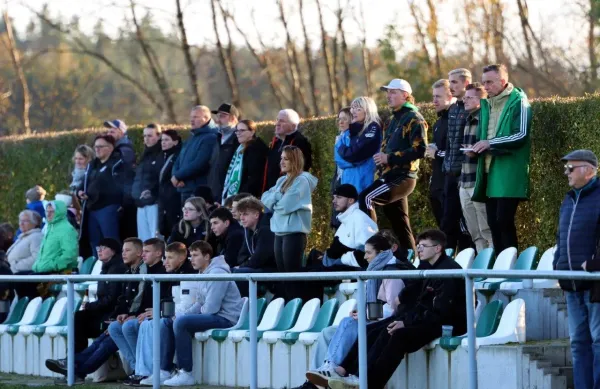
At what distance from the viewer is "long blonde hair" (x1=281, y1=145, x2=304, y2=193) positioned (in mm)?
13688

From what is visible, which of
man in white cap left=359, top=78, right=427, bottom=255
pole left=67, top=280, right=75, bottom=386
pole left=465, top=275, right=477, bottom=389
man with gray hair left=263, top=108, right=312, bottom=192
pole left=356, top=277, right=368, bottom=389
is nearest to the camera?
pole left=465, top=275, right=477, bottom=389

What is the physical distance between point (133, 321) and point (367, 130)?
301cm

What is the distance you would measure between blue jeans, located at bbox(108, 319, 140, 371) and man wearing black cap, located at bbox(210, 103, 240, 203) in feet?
9.69

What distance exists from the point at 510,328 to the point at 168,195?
7236 mm

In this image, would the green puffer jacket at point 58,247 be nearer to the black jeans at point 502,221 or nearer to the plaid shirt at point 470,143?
the plaid shirt at point 470,143

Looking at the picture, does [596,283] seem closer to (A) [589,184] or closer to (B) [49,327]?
(A) [589,184]

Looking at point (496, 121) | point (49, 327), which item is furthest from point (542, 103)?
point (49, 327)

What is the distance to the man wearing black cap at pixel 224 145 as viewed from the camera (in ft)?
52.2

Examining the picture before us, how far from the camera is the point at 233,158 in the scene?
15703 mm

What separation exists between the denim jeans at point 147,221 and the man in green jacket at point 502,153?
539 cm

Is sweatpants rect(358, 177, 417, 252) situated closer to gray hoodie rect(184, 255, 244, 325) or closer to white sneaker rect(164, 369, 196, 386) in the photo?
gray hoodie rect(184, 255, 244, 325)

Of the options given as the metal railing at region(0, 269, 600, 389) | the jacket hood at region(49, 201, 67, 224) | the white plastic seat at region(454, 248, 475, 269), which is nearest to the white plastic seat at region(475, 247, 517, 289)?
the white plastic seat at region(454, 248, 475, 269)

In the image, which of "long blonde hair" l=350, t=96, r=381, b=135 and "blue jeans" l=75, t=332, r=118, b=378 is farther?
"long blonde hair" l=350, t=96, r=381, b=135

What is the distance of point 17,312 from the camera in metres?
16.5
